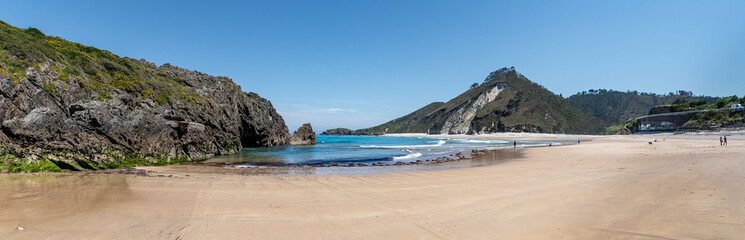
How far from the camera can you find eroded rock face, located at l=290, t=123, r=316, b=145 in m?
63.2

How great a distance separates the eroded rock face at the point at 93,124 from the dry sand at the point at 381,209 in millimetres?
3622

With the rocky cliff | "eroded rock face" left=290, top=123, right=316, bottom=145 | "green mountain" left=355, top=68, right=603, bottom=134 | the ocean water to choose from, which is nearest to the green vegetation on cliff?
the rocky cliff

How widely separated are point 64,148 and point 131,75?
10.9m

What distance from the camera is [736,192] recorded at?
7.66m

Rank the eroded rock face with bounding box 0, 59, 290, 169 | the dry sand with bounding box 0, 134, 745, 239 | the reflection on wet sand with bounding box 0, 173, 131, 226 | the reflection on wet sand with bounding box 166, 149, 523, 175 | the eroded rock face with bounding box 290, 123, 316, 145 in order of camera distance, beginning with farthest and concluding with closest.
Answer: the eroded rock face with bounding box 290, 123, 316, 145, the reflection on wet sand with bounding box 166, 149, 523, 175, the eroded rock face with bounding box 0, 59, 290, 169, the reflection on wet sand with bounding box 0, 173, 131, 226, the dry sand with bounding box 0, 134, 745, 239

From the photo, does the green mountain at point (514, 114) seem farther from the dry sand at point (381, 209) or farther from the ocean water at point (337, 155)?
the dry sand at point (381, 209)

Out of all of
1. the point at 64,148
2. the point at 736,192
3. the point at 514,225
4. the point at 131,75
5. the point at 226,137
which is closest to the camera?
the point at 514,225

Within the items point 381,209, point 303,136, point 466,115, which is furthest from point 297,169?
point 466,115

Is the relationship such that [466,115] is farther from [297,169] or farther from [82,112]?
[82,112]

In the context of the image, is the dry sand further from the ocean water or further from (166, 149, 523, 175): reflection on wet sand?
the ocean water

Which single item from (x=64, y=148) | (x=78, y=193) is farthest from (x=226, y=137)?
(x=78, y=193)

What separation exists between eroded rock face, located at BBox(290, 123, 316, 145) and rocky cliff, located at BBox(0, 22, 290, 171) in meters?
34.8

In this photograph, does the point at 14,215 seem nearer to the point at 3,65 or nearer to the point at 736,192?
the point at 3,65

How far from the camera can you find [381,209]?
7.02 m
